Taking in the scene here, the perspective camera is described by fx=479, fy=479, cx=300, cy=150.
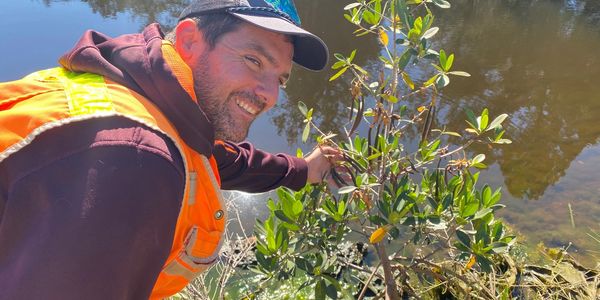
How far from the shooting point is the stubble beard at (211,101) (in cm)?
181

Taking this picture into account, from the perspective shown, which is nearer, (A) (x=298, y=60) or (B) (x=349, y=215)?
(A) (x=298, y=60)

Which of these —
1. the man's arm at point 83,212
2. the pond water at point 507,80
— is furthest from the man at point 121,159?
the pond water at point 507,80

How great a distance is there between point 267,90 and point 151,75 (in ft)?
1.87

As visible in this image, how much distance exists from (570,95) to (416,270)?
588cm

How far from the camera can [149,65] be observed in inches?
57.9

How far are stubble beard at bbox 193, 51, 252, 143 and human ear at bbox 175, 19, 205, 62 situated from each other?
44 mm

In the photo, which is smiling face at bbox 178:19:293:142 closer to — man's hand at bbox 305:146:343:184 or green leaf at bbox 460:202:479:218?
man's hand at bbox 305:146:343:184

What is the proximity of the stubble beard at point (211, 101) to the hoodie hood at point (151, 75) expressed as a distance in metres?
0.26

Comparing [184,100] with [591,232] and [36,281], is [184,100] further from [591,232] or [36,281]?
[591,232]

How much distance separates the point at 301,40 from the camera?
6.86 feet

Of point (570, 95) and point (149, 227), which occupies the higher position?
point (149, 227)

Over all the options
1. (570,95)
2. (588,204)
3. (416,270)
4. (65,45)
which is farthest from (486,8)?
(416,270)

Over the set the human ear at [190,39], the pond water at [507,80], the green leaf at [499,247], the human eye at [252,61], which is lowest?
the pond water at [507,80]

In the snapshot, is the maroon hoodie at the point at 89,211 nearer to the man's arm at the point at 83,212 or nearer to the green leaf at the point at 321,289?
the man's arm at the point at 83,212
